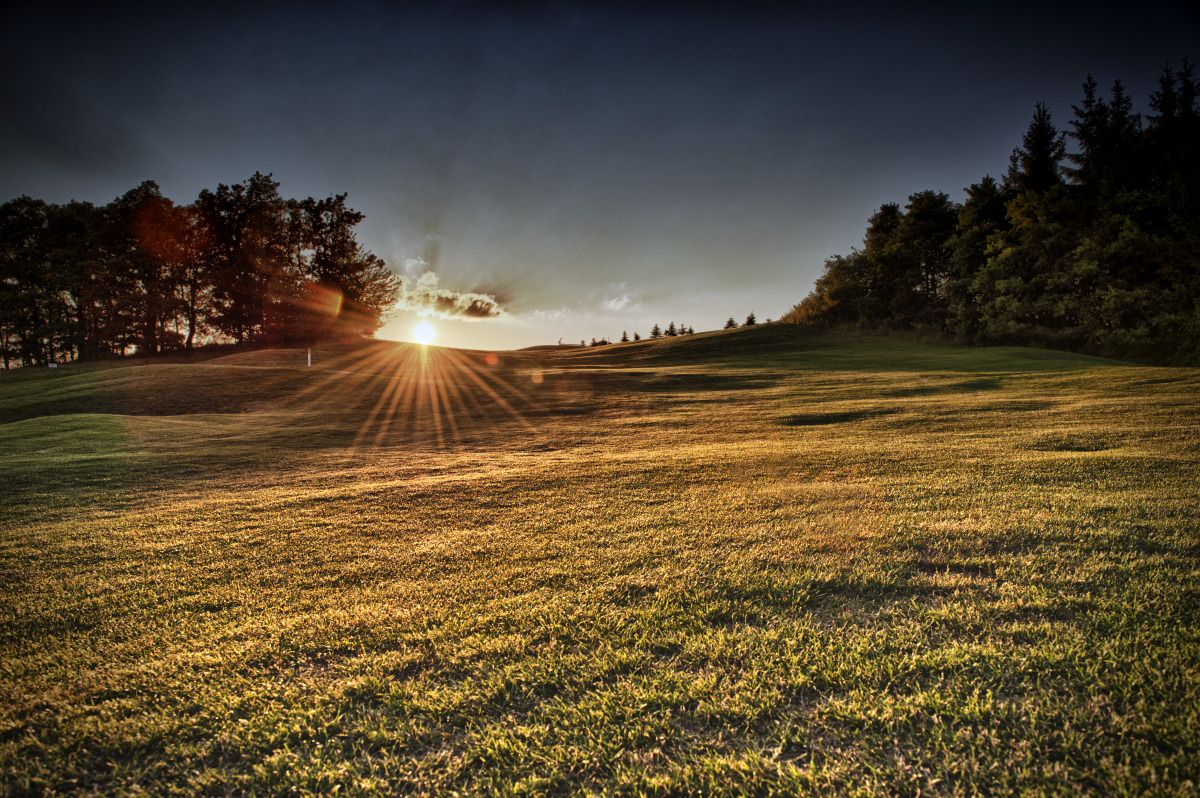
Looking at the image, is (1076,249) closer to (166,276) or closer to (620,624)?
(620,624)

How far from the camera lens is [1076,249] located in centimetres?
2970

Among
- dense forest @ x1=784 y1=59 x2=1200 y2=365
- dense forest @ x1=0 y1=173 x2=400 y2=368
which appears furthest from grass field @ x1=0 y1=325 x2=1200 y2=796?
dense forest @ x1=0 y1=173 x2=400 y2=368

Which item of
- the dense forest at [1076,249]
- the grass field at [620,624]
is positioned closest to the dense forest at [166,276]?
the grass field at [620,624]

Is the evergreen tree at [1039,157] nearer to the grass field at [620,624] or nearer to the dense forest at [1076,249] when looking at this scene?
the dense forest at [1076,249]

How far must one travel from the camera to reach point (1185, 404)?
993 centimetres

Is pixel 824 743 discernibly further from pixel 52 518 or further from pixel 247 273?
pixel 247 273

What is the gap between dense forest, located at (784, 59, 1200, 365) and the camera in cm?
2694

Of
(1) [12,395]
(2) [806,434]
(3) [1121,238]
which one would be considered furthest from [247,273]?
(3) [1121,238]

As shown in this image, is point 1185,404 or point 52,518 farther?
point 1185,404

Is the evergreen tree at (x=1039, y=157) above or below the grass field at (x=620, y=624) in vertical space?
above

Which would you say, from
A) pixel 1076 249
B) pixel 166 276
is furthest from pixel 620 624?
pixel 166 276

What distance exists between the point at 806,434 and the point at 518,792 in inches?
392

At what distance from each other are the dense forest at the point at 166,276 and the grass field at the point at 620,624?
39.8 metres

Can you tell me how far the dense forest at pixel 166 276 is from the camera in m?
39.1
